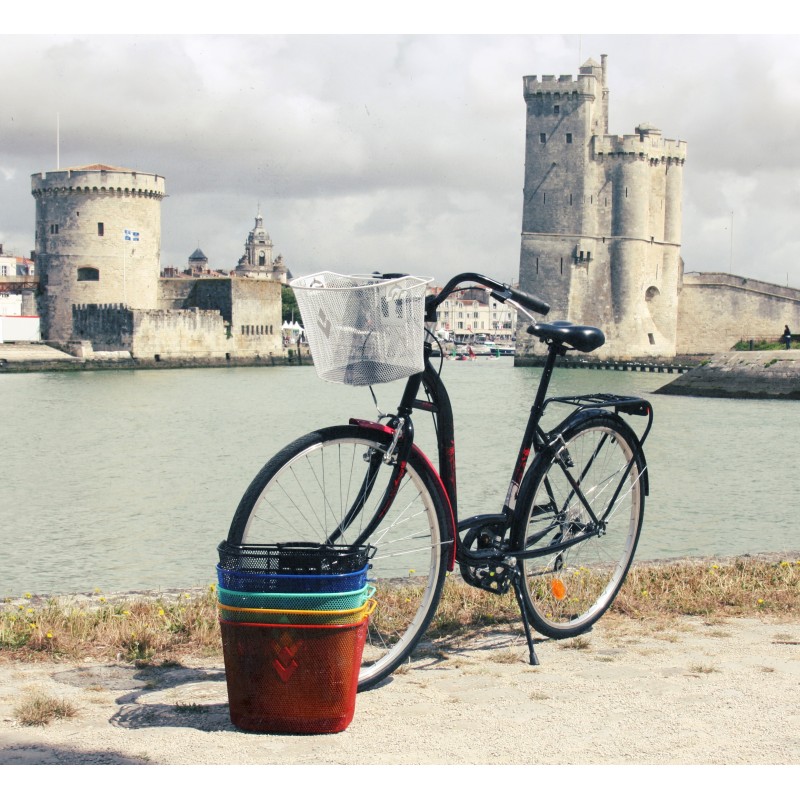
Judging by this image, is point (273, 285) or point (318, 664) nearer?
point (318, 664)

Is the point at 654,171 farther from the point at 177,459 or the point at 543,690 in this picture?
the point at 543,690

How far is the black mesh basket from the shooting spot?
2.40 m

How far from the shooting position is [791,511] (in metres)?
11.4

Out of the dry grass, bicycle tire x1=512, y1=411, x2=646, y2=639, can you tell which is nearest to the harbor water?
the dry grass

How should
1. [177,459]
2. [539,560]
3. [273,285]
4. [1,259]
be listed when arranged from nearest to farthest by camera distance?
[539,560] < [177,459] < [273,285] < [1,259]

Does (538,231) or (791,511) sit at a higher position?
(538,231)

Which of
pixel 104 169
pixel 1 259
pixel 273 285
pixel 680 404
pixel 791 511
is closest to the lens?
pixel 791 511

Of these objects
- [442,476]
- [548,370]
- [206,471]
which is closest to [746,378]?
[206,471]

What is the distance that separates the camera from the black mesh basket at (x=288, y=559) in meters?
2.40

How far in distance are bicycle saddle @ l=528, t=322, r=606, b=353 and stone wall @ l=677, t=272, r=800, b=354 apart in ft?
172

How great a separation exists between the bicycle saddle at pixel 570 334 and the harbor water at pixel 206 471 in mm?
2393

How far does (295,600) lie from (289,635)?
73mm

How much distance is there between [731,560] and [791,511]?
23.8 ft

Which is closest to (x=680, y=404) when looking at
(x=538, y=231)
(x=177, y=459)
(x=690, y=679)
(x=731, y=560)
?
(x=177, y=459)
